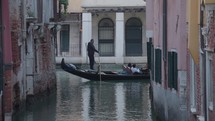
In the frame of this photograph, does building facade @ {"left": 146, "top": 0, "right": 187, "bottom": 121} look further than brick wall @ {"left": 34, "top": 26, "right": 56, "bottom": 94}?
No

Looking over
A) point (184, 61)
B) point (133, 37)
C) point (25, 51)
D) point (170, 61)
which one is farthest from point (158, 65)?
point (133, 37)

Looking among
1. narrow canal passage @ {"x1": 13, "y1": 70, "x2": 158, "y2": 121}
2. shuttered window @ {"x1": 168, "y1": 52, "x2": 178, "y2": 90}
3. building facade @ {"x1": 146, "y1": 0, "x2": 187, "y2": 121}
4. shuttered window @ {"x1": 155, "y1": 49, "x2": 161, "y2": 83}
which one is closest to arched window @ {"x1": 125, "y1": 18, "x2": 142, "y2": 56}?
narrow canal passage @ {"x1": 13, "y1": 70, "x2": 158, "y2": 121}

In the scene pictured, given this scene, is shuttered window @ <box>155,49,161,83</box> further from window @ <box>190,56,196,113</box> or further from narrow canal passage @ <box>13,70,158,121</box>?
window @ <box>190,56,196,113</box>

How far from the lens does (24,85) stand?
17312 millimetres

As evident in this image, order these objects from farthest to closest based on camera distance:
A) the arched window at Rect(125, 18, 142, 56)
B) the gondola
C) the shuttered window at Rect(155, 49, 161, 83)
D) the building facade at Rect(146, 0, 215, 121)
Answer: the arched window at Rect(125, 18, 142, 56)
the gondola
the shuttered window at Rect(155, 49, 161, 83)
the building facade at Rect(146, 0, 215, 121)

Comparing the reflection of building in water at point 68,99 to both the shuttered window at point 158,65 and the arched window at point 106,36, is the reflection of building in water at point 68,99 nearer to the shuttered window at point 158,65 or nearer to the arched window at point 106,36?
the shuttered window at point 158,65

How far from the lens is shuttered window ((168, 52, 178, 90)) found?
12.7 meters

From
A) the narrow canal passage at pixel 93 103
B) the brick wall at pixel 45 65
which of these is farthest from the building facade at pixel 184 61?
the brick wall at pixel 45 65

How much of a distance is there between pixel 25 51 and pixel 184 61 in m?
6.97

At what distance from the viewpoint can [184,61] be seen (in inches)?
473

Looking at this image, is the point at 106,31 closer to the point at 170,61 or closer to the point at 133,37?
the point at 133,37

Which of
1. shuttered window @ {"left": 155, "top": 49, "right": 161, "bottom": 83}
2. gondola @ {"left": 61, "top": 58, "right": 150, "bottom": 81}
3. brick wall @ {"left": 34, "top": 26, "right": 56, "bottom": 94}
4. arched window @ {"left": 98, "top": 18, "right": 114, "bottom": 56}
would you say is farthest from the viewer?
arched window @ {"left": 98, "top": 18, "right": 114, "bottom": 56}

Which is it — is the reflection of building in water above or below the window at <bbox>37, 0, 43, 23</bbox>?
below

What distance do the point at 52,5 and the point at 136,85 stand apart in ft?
13.9
